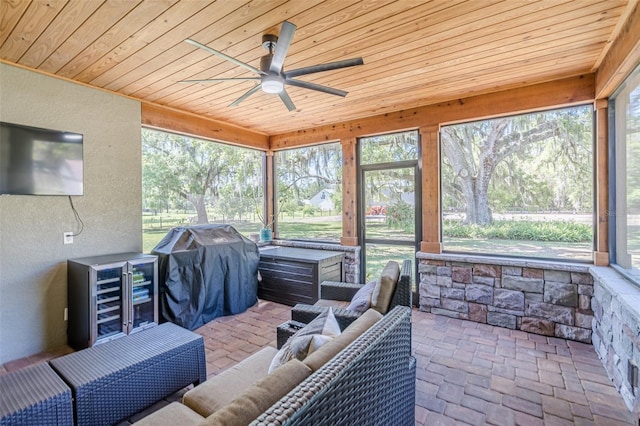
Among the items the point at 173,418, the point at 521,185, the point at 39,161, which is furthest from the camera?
the point at 521,185

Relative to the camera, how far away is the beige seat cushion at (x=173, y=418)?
1.38 meters

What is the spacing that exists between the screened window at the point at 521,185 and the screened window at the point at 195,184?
3140 mm

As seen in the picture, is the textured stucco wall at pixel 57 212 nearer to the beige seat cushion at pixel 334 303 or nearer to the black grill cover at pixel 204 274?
the black grill cover at pixel 204 274

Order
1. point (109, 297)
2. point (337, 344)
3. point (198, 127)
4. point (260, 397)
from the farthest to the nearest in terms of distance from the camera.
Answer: point (198, 127) → point (109, 297) → point (337, 344) → point (260, 397)

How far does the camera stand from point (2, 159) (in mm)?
2707

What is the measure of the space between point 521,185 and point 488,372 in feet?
7.05

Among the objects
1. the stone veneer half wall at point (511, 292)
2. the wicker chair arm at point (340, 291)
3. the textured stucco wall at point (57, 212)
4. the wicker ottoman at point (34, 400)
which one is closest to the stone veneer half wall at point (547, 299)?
the stone veneer half wall at point (511, 292)

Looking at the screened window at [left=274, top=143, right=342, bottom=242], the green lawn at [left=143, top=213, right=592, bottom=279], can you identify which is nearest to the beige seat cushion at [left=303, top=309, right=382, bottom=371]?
the green lawn at [left=143, top=213, right=592, bottom=279]

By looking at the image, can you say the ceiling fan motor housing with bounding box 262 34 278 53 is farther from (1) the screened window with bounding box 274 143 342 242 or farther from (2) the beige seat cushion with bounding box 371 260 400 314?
(1) the screened window with bounding box 274 143 342 242

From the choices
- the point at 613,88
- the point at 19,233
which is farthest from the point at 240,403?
the point at 613,88

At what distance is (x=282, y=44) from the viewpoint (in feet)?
6.65

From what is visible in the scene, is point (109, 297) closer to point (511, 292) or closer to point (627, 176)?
point (511, 292)

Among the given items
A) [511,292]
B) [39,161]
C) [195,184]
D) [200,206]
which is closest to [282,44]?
[39,161]

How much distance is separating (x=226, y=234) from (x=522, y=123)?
388 centimetres
